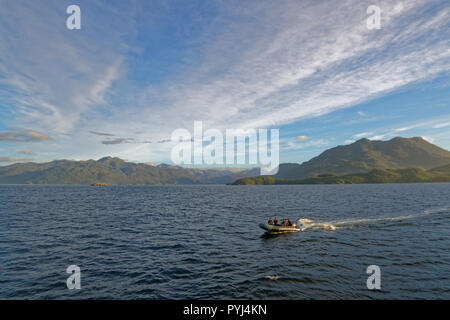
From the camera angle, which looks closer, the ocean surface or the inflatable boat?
the ocean surface

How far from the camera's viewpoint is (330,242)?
3575cm

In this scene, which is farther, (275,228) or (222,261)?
(275,228)

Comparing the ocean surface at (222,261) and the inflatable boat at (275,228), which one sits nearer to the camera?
the ocean surface at (222,261)

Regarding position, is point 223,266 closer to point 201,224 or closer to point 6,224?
point 201,224

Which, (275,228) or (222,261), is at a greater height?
(275,228)
